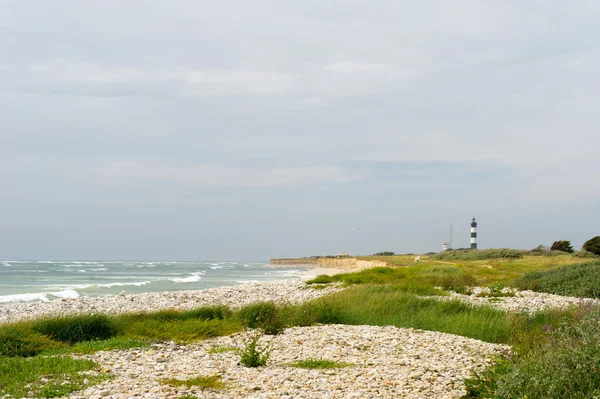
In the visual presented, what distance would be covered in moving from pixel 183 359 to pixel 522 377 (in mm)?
5694

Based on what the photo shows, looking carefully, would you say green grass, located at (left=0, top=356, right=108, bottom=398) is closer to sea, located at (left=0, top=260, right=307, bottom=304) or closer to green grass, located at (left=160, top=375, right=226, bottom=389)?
green grass, located at (left=160, top=375, right=226, bottom=389)

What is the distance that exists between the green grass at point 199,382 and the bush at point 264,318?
13.2ft

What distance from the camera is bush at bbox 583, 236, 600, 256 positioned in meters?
49.6

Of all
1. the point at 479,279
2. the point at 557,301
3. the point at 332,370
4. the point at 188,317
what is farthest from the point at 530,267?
the point at 332,370

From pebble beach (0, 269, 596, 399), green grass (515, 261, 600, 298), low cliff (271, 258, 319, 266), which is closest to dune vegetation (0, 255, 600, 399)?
pebble beach (0, 269, 596, 399)

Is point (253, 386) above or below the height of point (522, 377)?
below

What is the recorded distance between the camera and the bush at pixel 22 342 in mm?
10289

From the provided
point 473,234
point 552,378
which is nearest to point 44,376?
point 552,378

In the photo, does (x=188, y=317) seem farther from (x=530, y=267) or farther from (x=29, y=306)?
(x=530, y=267)

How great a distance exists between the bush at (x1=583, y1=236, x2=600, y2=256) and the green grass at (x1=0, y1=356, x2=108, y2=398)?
163 feet

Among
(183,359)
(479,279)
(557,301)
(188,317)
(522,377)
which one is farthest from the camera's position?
(479,279)

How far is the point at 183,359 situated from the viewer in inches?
382

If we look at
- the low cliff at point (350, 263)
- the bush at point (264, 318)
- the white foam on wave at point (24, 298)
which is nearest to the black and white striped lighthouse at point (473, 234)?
the low cliff at point (350, 263)

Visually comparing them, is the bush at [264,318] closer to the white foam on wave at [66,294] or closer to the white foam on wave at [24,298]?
the white foam on wave at [24,298]
